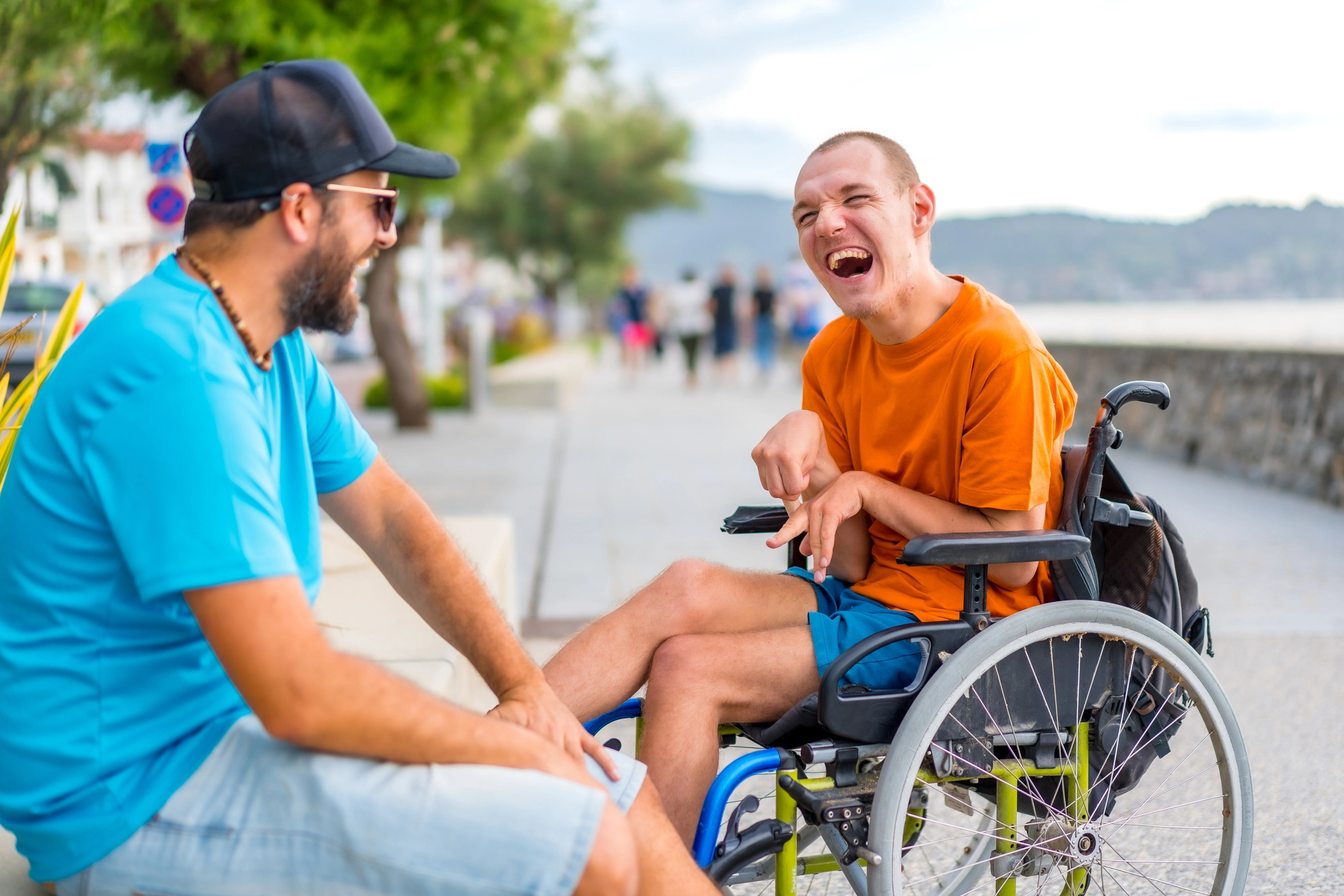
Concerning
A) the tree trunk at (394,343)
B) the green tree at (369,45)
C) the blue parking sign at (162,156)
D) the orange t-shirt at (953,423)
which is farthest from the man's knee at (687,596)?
the tree trunk at (394,343)

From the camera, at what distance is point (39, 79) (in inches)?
190

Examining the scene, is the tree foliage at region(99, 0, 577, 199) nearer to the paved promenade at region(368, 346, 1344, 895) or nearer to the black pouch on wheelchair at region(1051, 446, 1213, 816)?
the paved promenade at region(368, 346, 1344, 895)

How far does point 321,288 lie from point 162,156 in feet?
24.5

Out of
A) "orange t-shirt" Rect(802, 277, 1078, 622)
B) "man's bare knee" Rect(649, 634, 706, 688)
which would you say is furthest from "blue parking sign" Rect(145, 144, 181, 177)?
"man's bare knee" Rect(649, 634, 706, 688)

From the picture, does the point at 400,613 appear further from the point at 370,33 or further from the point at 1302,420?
the point at 1302,420

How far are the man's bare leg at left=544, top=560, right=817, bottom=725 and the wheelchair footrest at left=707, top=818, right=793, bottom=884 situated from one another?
1.39 feet

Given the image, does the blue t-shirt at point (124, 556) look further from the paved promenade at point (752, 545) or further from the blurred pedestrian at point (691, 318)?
the blurred pedestrian at point (691, 318)

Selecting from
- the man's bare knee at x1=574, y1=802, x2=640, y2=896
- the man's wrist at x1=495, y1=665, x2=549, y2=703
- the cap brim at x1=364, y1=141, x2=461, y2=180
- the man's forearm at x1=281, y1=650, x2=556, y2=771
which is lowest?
the man's bare knee at x1=574, y1=802, x2=640, y2=896

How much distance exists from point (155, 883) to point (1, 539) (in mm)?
510

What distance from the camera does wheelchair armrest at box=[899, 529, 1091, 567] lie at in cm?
212

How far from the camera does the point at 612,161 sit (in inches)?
1507

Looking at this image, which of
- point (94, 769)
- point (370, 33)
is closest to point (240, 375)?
point (94, 769)

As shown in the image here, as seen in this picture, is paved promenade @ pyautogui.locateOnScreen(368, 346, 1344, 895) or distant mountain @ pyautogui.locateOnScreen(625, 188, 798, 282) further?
distant mountain @ pyautogui.locateOnScreen(625, 188, 798, 282)

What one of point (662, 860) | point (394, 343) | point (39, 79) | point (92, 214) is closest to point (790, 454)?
point (662, 860)
